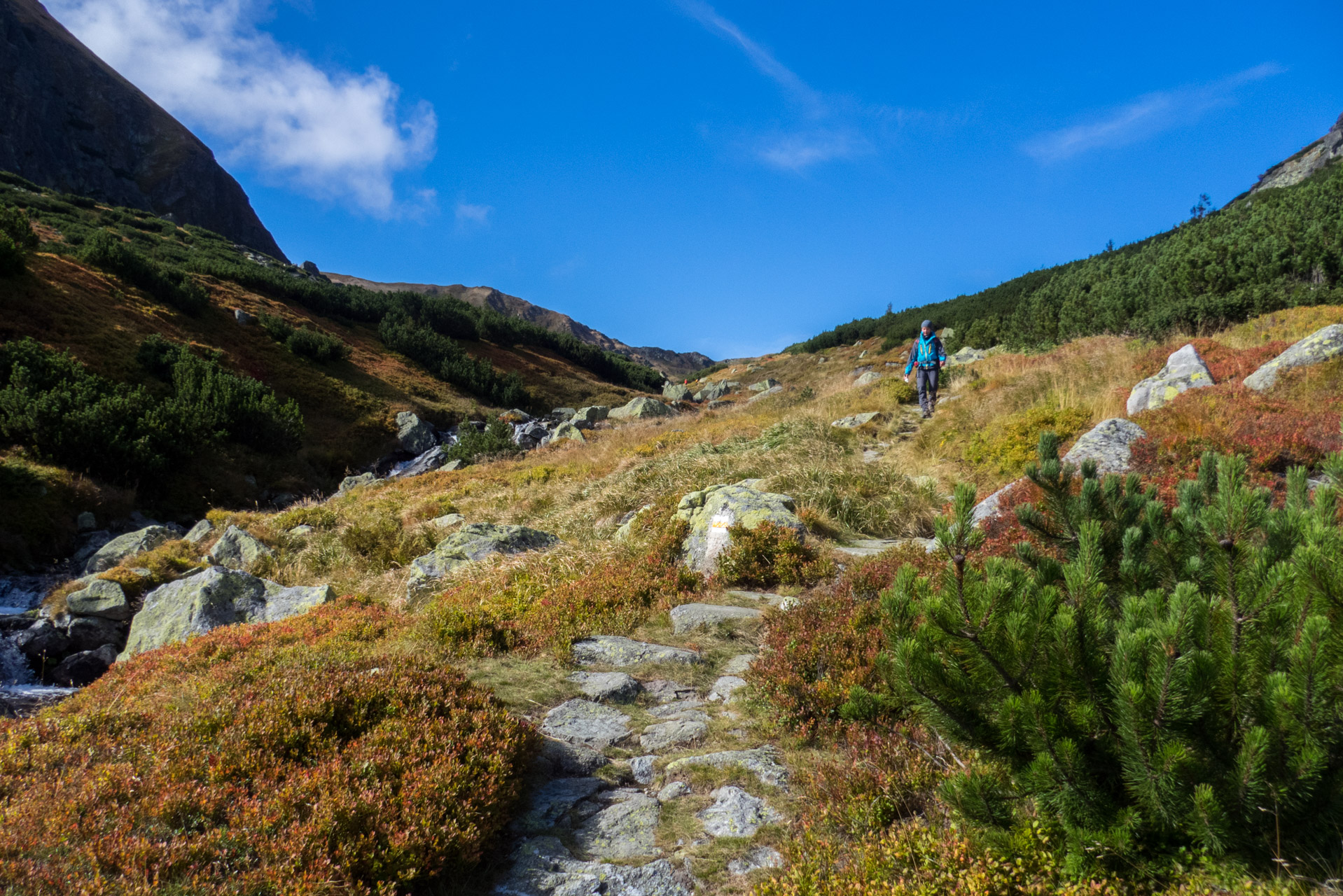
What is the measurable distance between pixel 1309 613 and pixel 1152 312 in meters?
21.9

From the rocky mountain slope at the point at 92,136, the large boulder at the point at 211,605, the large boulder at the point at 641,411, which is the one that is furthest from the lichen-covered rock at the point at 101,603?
the rocky mountain slope at the point at 92,136

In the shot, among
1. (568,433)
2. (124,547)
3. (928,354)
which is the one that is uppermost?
(928,354)

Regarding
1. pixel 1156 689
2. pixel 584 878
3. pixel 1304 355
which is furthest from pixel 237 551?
pixel 1304 355

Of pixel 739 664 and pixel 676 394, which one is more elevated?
pixel 676 394

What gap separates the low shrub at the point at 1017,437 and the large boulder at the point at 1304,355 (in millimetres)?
2384

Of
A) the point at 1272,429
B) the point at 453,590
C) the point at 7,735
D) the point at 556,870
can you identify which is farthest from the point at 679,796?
the point at 1272,429

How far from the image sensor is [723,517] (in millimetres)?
7742

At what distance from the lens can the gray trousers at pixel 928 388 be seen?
1390 centimetres

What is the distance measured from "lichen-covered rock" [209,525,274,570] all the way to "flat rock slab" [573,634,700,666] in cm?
784

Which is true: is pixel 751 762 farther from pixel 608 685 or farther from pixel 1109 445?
pixel 1109 445

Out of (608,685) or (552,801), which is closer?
(552,801)

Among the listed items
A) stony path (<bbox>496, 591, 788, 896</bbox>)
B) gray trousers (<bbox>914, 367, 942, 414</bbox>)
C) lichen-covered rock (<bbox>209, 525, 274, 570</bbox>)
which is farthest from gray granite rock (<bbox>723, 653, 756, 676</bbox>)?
gray trousers (<bbox>914, 367, 942, 414</bbox>)

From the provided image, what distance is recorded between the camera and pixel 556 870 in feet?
9.30

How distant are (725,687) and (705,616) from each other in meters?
1.26
